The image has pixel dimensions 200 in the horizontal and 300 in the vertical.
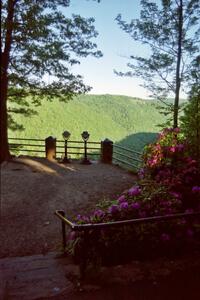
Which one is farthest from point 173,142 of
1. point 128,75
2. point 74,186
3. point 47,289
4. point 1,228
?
point 128,75

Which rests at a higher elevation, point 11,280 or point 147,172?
point 147,172

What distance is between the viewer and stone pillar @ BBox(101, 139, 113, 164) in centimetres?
1438

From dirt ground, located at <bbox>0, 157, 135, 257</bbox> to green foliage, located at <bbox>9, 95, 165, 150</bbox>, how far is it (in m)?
22.9

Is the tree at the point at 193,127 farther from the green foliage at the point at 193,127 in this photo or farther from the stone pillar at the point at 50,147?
the stone pillar at the point at 50,147

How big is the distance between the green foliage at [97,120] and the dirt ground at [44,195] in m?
22.9

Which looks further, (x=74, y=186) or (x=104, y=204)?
(x=74, y=186)

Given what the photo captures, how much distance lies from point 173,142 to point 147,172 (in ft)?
2.59

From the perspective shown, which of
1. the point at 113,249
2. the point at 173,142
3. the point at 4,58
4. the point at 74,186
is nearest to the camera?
the point at 113,249

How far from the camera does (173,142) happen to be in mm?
5668

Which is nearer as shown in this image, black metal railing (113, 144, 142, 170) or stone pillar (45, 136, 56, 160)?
black metal railing (113, 144, 142, 170)

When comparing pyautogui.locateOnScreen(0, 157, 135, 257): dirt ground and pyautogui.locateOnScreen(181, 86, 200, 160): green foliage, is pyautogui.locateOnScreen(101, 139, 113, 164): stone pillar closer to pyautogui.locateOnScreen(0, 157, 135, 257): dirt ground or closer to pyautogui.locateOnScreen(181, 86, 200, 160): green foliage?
pyautogui.locateOnScreen(0, 157, 135, 257): dirt ground

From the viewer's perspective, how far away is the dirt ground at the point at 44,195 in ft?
19.2

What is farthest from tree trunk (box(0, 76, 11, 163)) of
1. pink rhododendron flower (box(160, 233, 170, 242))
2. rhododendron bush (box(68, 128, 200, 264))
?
pink rhododendron flower (box(160, 233, 170, 242))

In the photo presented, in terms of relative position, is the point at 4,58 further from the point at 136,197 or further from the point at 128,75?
the point at 136,197
